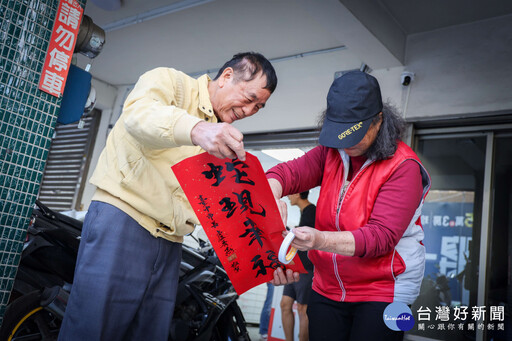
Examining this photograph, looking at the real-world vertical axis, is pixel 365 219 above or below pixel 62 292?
above

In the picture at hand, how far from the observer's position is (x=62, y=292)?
215cm

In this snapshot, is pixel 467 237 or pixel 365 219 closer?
pixel 365 219

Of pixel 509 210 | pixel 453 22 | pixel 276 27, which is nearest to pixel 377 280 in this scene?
pixel 509 210

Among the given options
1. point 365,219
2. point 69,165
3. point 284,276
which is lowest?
point 284,276

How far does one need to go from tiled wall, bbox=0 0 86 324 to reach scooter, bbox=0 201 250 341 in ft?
1.65

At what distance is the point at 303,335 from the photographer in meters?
4.34

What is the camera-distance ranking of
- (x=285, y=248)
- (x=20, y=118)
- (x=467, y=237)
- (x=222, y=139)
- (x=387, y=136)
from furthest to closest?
(x=467, y=237) → (x=20, y=118) → (x=387, y=136) → (x=285, y=248) → (x=222, y=139)

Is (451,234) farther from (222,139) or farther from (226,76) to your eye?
(222,139)

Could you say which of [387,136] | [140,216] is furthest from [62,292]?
[387,136]

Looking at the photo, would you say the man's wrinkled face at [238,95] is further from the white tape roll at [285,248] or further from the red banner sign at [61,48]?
the red banner sign at [61,48]

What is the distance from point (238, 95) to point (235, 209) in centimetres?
45

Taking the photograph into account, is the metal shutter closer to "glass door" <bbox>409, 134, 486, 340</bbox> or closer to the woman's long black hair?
"glass door" <bbox>409, 134, 486, 340</bbox>

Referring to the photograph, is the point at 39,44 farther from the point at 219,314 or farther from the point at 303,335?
the point at 303,335

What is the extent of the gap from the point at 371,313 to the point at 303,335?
10.9 feet
